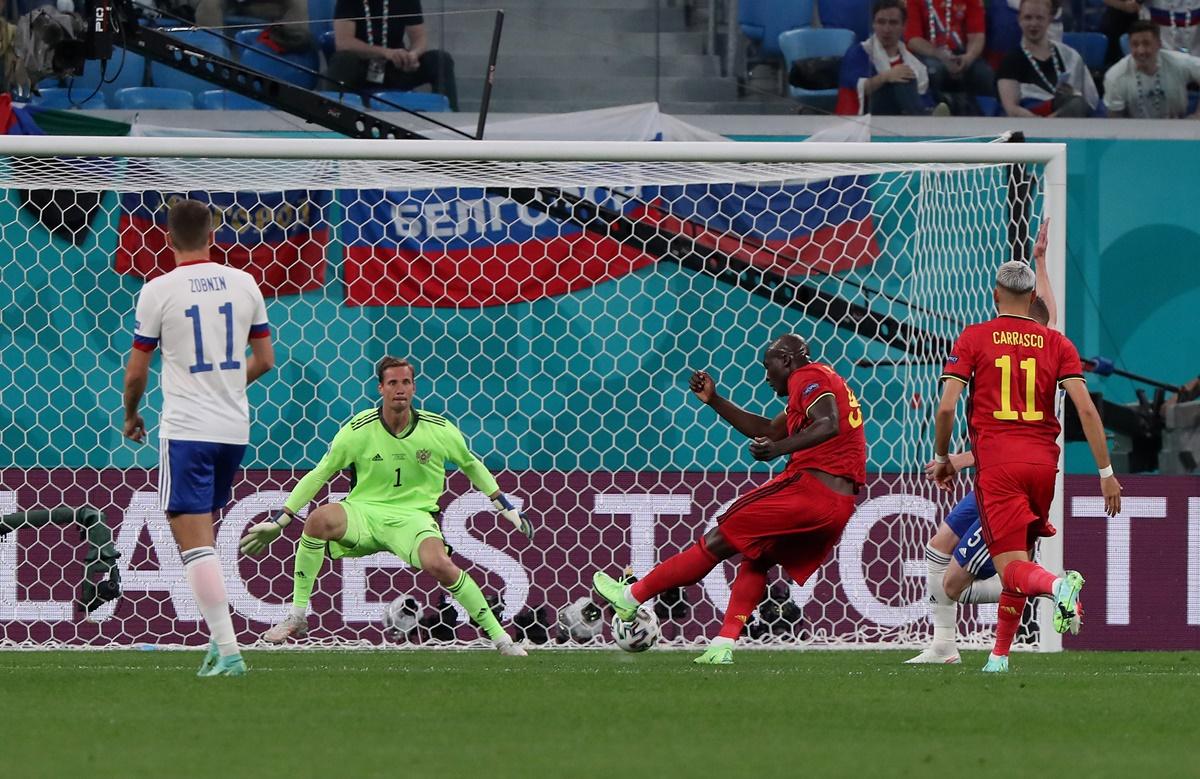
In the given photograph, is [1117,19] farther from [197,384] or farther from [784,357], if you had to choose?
[197,384]

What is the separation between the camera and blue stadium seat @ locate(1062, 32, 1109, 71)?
15.1 m

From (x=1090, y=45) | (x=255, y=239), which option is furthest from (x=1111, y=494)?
(x=1090, y=45)

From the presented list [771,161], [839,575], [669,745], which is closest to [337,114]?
[771,161]

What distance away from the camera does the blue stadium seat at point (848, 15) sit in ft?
48.6

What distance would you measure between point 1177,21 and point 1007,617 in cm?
949

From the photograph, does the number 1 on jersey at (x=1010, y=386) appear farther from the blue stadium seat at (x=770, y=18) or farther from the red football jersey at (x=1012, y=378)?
the blue stadium seat at (x=770, y=18)

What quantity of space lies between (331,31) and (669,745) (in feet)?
33.0

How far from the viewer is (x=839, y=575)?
33.7ft

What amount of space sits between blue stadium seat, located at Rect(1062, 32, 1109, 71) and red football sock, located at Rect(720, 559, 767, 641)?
27.0 feet

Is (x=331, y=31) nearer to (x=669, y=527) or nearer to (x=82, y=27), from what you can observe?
(x=82, y=27)

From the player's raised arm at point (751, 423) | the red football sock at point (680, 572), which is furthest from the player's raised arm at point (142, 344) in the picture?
the player's raised arm at point (751, 423)

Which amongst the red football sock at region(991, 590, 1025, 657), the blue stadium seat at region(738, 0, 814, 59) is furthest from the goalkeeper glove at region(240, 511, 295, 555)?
the blue stadium seat at region(738, 0, 814, 59)

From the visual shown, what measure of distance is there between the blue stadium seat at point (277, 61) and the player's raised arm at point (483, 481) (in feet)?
18.0

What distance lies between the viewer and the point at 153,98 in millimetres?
13734
